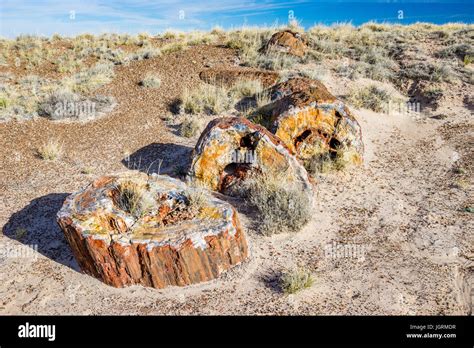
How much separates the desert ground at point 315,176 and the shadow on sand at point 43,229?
0.09 ft

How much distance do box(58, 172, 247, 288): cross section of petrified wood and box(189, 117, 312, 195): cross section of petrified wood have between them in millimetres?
1276

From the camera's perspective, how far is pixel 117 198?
5.00m

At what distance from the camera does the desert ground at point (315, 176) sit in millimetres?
4316

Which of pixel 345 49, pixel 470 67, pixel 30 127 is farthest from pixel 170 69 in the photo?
pixel 470 67

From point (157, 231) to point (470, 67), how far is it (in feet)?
40.0

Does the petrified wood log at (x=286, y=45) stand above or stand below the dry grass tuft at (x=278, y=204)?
above

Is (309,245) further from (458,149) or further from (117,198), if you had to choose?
(458,149)

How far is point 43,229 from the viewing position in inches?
223
